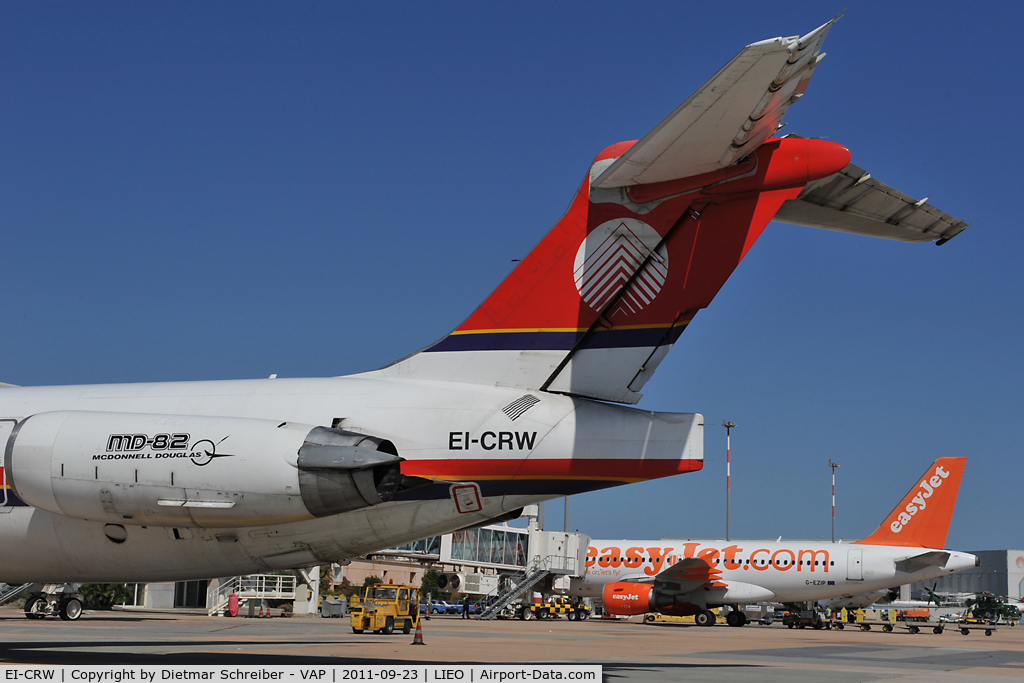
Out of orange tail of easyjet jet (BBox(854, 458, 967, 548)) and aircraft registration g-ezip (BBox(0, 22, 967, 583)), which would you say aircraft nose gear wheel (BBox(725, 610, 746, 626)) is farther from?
aircraft registration g-ezip (BBox(0, 22, 967, 583))

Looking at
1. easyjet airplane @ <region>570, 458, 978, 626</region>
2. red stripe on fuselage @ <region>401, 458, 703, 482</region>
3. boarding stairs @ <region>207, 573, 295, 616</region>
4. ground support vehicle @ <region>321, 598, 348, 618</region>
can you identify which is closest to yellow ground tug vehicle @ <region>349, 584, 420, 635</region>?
boarding stairs @ <region>207, 573, 295, 616</region>

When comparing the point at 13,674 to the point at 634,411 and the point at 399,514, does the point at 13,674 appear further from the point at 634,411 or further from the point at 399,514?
the point at 634,411

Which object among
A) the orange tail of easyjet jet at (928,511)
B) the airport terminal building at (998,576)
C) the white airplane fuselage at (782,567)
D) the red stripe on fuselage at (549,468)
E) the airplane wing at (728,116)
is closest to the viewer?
the airplane wing at (728,116)

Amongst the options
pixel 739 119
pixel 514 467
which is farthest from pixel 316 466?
pixel 739 119

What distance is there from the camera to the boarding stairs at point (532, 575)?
38.5 m

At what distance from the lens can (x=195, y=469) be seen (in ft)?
28.7

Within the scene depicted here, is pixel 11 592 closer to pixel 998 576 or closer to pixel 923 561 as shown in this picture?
pixel 923 561

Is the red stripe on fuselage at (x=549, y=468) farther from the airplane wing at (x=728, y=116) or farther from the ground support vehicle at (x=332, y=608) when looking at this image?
the ground support vehicle at (x=332, y=608)

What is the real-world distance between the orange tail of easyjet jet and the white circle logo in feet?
89.3

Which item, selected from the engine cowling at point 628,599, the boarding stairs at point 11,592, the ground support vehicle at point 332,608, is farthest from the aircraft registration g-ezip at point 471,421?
the ground support vehicle at point 332,608

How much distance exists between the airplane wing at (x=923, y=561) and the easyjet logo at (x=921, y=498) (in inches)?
58.2

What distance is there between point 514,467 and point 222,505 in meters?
2.77

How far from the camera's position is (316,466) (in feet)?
28.0

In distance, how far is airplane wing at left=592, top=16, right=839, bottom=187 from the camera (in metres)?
6.61
